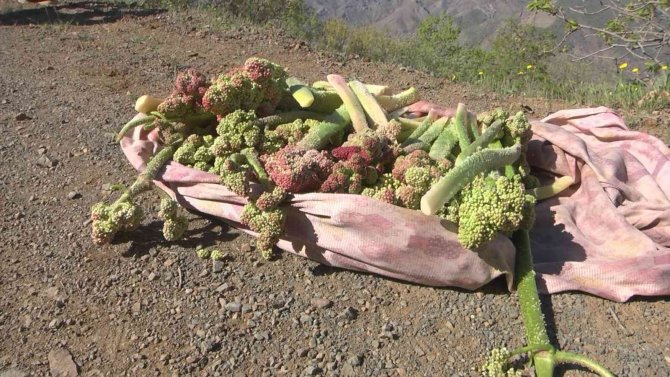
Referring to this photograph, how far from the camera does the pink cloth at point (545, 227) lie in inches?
98.7

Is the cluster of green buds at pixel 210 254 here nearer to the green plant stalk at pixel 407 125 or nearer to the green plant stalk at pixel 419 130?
the green plant stalk at pixel 419 130

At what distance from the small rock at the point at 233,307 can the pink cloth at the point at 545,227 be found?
431 millimetres

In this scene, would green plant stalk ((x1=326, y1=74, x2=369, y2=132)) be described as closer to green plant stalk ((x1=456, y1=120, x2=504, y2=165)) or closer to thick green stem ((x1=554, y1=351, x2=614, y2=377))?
green plant stalk ((x1=456, y1=120, x2=504, y2=165))

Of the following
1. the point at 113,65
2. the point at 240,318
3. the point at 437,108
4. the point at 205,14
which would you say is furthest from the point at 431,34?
the point at 240,318

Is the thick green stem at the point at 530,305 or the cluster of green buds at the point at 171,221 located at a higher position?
the cluster of green buds at the point at 171,221

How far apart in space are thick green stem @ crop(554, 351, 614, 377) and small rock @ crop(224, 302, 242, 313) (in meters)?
1.36

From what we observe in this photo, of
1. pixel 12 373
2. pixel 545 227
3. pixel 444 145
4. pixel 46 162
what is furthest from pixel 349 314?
pixel 46 162

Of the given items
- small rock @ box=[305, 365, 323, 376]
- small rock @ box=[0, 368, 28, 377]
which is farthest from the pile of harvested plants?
small rock @ box=[0, 368, 28, 377]

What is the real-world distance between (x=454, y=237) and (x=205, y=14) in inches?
260

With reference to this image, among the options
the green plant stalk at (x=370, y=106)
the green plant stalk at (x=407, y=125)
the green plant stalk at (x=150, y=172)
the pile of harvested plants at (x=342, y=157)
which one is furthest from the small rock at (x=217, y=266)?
the green plant stalk at (x=407, y=125)

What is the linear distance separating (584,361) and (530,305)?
1.08 feet

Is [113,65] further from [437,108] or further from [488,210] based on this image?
[488,210]

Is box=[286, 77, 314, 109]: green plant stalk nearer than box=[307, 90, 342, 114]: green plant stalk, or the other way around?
box=[286, 77, 314, 109]: green plant stalk

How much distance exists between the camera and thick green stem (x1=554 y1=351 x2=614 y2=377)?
2.08 meters
